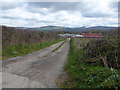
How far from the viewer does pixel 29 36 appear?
67.4 feet

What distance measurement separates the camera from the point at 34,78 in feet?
19.9

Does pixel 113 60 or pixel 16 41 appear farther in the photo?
pixel 16 41

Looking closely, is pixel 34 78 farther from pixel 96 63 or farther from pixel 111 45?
pixel 111 45

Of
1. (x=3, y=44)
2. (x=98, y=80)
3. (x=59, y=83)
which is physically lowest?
(x=59, y=83)

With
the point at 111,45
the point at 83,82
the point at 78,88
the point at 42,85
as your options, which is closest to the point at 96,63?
the point at 111,45

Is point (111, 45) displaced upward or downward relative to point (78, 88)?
upward

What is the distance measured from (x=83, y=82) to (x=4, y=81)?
11.4 feet

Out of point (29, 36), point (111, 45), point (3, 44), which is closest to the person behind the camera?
point (111, 45)

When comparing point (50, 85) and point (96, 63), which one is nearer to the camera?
point (50, 85)

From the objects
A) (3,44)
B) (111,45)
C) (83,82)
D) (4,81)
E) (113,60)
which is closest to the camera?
(83,82)

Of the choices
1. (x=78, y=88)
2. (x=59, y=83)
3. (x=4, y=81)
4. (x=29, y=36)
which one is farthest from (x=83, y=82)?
(x=29, y=36)

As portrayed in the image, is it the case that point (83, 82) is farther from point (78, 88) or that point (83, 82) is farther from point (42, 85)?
point (42, 85)

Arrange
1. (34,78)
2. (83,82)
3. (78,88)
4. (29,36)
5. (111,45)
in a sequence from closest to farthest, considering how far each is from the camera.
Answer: (78,88) → (83,82) → (34,78) → (111,45) → (29,36)

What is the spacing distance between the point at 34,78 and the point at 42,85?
1.01m
